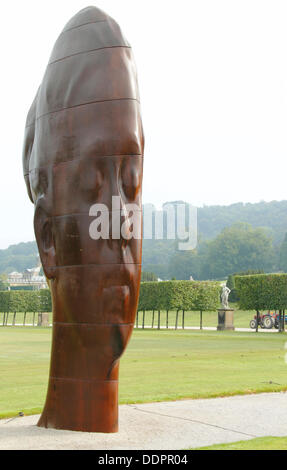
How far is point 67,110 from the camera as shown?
716cm

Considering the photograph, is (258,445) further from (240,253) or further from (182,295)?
(240,253)

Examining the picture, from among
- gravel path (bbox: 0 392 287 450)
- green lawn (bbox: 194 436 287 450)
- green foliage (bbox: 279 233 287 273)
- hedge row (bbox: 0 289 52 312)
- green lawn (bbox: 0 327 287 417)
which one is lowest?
green lawn (bbox: 0 327 287 417)

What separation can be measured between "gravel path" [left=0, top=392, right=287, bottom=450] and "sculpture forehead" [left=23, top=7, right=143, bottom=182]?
333cm

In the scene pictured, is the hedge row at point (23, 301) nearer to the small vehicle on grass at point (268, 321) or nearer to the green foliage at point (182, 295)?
the green foliage at point (182, 295)

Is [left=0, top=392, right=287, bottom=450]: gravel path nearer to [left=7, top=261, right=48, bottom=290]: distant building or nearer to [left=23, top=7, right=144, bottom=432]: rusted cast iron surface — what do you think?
[left=23, top=7, right=144, bottom=432]: rusted cast iron surface

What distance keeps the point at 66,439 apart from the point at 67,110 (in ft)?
12.9

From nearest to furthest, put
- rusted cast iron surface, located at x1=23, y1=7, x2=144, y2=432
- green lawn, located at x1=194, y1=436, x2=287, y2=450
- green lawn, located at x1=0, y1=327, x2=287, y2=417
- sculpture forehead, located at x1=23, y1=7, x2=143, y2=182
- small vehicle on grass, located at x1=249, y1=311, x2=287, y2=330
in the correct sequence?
green lawn, located at x1=194, y1=436, x2=287, y2=450 < rusted cast iron surface, located at x1=23, y1=7, x2=144, y2=432 < sculpture forehead, located at x1=23, y1=7, x2=143, y2=182 < green lawn, located at x1=0, y1=327, x2=287, y2=417 < small vehicle on grass, located at x1=249, y1=311, x2=287, y2=330

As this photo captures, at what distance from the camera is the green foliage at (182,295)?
4688 cm

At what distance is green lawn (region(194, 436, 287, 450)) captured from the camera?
6.20 metres

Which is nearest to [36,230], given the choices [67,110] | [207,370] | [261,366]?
[67,110]

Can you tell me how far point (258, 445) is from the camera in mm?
6355

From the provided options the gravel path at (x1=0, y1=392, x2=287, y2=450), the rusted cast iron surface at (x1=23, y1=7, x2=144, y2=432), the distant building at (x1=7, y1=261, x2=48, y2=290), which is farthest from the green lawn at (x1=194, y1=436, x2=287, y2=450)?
the distant building at (x1=7, y1=261, x2=48, y2=290)

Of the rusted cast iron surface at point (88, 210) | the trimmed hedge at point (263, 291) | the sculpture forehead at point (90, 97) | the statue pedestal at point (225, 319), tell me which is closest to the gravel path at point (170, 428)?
the rusted cast iron surface at point (88, 210)
